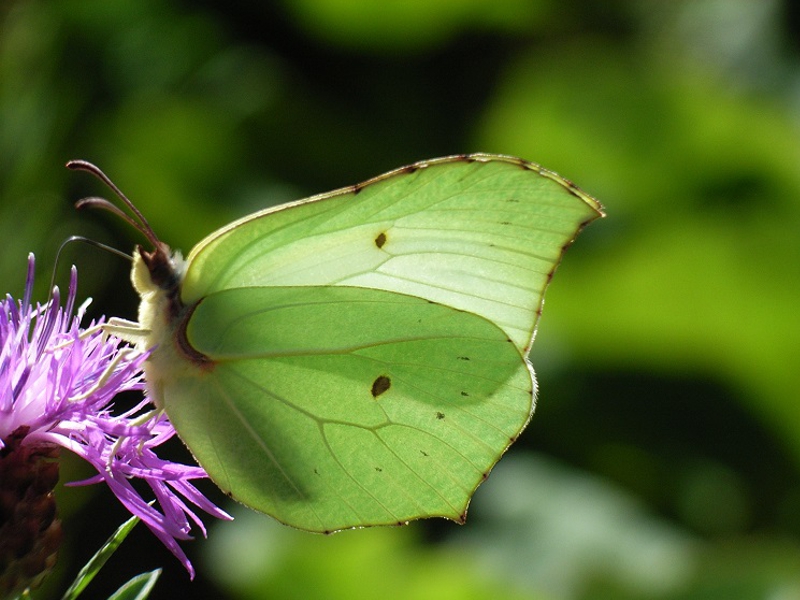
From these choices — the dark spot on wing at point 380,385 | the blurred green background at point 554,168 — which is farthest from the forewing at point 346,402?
the blurred green background at point 554,168

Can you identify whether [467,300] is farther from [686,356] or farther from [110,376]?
[686,356]

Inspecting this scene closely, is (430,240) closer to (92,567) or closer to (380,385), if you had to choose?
(380,385)

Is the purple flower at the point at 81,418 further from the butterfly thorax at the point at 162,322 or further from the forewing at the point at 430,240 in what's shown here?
the forewing at the point at 430,240

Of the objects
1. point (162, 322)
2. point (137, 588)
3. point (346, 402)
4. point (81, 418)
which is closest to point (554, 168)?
point (346, 402)

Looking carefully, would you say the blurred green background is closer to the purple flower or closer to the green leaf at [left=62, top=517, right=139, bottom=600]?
the purple flower

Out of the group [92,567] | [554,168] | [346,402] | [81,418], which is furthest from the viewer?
[554,168]

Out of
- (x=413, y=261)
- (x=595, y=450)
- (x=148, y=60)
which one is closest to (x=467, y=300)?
(x=413, y=261)
